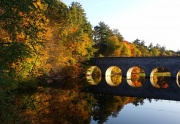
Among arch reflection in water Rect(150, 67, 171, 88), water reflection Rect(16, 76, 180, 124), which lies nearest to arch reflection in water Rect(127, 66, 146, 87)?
arch reflection in water Rect(150, 67, 171, 88)

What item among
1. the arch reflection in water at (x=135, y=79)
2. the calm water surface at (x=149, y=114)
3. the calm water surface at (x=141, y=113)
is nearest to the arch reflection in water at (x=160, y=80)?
the arch reflection in water at (x=135, y=79)

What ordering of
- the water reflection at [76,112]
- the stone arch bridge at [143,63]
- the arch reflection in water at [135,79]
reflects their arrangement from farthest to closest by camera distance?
the stone arch bridge at [143,63], the arch reflection in water at [135,79], the water reflection at [76,112]

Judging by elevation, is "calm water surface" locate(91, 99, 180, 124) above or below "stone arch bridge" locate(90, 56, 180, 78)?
below

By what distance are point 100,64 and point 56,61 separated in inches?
551

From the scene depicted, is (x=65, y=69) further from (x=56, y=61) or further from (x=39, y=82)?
(x=39, y=82)

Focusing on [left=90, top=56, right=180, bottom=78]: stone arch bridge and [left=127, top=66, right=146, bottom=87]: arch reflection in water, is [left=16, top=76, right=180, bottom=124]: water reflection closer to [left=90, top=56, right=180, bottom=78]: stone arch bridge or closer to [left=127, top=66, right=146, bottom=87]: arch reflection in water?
[left=127, top=66, right=146, bottom=87]: arch reflection in water

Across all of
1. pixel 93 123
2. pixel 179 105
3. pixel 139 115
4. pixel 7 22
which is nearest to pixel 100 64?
pixel 179 105

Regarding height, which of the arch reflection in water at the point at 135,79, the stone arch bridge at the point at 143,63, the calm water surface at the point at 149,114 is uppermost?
the stone arch bridge at the point at 143,63

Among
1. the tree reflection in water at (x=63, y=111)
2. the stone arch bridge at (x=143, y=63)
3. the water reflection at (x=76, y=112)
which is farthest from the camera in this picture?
the stone arch bridge at (x=143, y=63)

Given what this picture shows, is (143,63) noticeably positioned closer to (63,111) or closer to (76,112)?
(76,112)

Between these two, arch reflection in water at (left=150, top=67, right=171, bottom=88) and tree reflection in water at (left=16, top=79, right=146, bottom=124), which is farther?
arch reflection in water at (left=150, top=67, right=171, bottom=88)

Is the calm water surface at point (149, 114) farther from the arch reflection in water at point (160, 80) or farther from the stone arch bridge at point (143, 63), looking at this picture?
the stone arch bridge at point (143, 63)

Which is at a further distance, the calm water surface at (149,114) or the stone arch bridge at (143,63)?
the stone arch bridge at (143,63)

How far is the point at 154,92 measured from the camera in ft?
94.6
